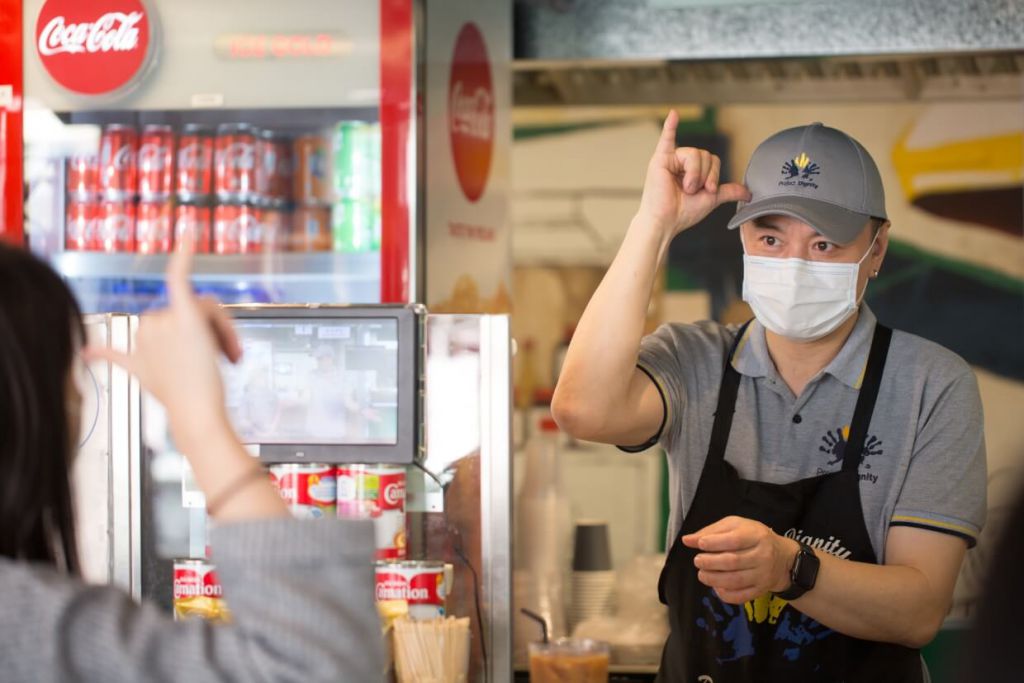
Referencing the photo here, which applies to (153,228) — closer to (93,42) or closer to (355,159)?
(93,42)

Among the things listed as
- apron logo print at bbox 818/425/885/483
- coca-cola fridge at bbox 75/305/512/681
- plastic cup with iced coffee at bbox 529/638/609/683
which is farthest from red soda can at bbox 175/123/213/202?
apron logo print at bbox 818/425/885/483

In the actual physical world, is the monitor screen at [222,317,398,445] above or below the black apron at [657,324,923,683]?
above

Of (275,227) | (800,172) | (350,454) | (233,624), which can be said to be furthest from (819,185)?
(275,227)

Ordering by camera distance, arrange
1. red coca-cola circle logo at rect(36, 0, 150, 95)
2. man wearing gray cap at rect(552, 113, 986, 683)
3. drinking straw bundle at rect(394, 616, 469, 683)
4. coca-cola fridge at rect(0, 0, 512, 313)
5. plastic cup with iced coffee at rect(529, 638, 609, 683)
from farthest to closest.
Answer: red coca-cola circle logo at rect(36, 0, 150, 95) → coca-cola fridge at rect(0, 0, 512, 313) → plastic cup with iced coffee at rect(529, 638, 609, 683) → drinking straw bundle at rect(394, 616, 469, 683) → man wearing gray cap at rect(552, 113, 986, 683)

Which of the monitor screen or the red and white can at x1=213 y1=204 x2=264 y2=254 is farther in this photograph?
the red and white can at x1=213 y1=204 x2=264 y2=254

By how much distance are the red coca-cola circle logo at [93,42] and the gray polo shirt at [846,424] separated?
5.93 feet

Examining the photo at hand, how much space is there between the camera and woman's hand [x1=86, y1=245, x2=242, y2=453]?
Result: 118 centimetres

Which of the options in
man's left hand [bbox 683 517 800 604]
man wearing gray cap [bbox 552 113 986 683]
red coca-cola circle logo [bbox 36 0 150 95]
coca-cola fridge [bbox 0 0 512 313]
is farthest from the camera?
red coca-cola circle logo [bbox 36 0 150 95]

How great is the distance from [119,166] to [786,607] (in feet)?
7.49

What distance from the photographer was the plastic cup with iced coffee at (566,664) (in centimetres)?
227

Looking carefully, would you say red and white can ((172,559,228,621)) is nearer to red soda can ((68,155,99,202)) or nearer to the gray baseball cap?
the gray baseball cap

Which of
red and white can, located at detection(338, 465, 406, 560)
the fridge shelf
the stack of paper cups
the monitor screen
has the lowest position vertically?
the stack of paper cups

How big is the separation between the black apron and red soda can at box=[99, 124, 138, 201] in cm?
204

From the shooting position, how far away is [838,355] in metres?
2.15
